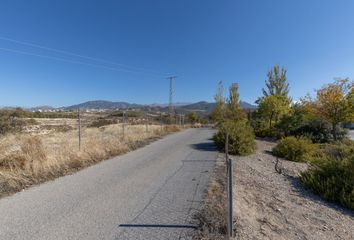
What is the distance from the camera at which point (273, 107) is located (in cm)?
1917

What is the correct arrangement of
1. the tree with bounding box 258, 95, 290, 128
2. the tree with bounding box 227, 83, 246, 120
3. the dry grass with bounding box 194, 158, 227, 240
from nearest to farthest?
the dry grass with bounding box 194, 158, 227, 240, the tree with bounding box 258, 95, 290, 128, the tree with bounding box 227, 83, 246, 120

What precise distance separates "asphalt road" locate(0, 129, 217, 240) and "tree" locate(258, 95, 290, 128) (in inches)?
597

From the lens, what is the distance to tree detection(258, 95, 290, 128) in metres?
19.0

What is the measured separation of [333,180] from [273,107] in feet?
48.1

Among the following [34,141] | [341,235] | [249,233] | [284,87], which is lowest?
[341,235]

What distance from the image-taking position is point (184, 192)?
463 centimetres

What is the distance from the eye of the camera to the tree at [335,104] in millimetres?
13492

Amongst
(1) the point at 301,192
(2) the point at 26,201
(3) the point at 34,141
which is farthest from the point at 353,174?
(3) the point at 34,141

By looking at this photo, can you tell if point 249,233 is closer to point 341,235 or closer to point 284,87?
point 341,235

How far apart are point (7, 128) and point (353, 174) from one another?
1224cm

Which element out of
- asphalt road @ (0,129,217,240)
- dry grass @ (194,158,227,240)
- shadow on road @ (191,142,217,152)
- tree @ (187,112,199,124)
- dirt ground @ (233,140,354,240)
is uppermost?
tree @ (187,112,199,124)

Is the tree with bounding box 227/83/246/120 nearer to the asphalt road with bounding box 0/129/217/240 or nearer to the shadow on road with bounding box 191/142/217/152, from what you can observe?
the shadow on road with bounding box 191/142/217/152

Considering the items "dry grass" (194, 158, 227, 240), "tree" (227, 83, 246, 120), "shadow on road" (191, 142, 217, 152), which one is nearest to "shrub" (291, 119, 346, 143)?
"shadow on road" (191, 142, 217, 152)

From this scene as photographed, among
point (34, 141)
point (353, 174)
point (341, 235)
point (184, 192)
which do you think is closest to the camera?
point (341, 235)
